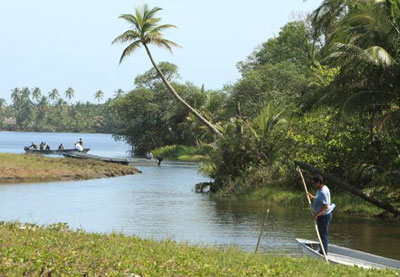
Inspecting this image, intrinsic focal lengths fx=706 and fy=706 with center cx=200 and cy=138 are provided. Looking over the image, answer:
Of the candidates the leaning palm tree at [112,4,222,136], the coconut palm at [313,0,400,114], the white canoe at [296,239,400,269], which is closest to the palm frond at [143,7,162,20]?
the leaning palm tree at [112,4,222,136]

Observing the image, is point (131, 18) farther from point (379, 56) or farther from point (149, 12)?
point (379, 56)

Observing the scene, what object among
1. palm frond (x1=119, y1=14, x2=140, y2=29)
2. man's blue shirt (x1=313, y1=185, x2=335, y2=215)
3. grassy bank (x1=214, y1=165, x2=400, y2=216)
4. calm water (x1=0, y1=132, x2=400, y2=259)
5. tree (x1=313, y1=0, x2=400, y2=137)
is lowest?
calm water (x1=0, y1=132, x2=400, y2=259)

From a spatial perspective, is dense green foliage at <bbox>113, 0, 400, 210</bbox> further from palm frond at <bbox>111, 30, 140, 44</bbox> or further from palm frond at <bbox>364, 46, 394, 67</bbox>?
palm frond at <bbox>111, 30, 140, 44</bbox>

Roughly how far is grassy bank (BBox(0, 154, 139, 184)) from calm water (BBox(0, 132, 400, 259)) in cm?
188

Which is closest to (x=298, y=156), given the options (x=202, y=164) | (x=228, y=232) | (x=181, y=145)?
(x=202, y=164)

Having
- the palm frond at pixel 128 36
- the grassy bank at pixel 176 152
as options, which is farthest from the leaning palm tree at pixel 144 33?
the grassy bank at pixel 176 152

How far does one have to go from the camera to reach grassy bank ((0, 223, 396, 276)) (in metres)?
10.5

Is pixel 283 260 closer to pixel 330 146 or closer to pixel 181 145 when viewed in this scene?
pixel 330 146

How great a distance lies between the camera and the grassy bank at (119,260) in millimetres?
10453

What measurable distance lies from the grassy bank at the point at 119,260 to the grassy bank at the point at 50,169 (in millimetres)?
25651

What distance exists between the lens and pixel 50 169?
42625 millimetres

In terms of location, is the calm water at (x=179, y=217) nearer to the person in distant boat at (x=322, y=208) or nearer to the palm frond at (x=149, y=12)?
the person in distant boat at (x=322, y=208)

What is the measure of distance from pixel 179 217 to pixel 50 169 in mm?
18907

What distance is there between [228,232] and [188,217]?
12.9 ft
